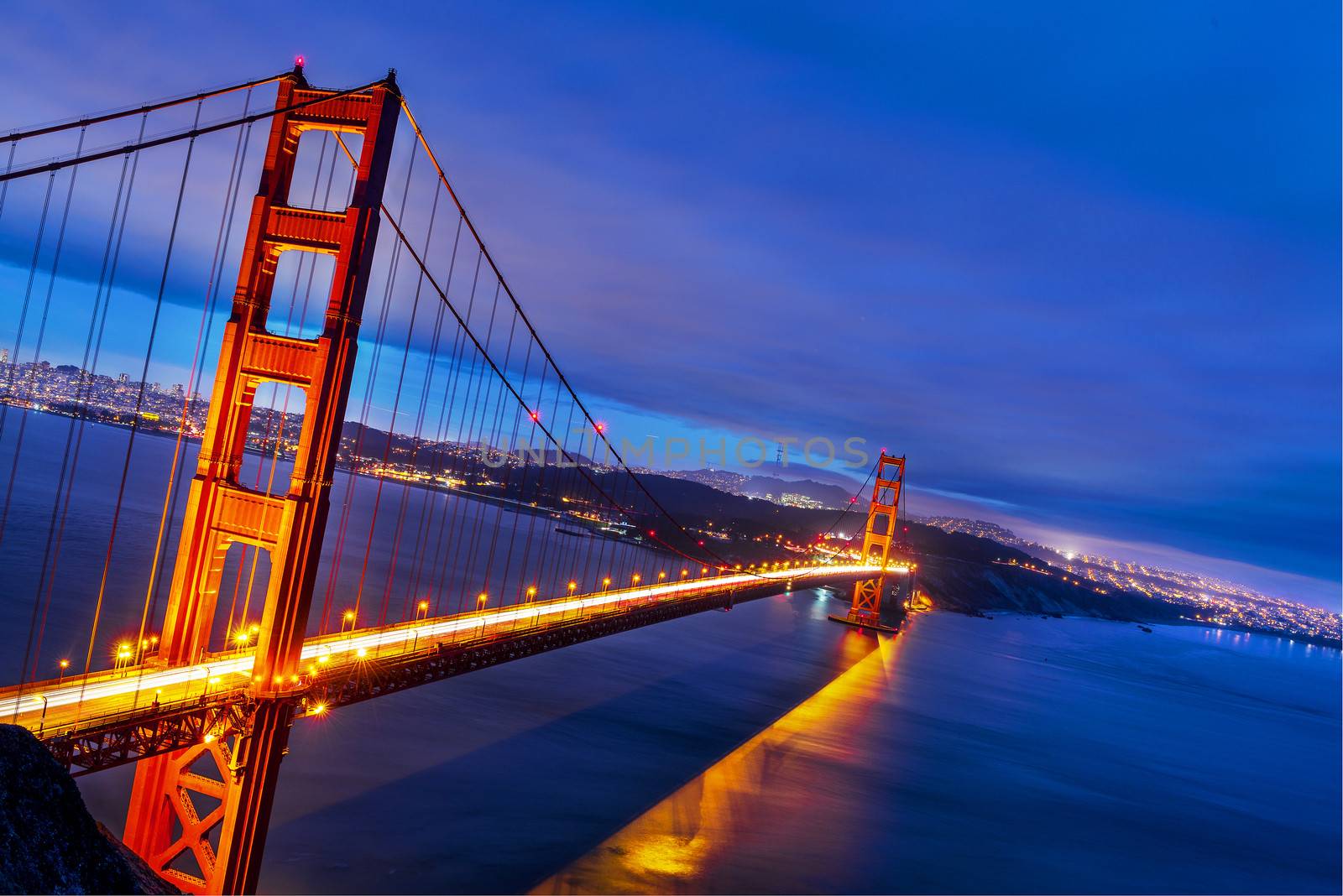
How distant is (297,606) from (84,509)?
178 ft

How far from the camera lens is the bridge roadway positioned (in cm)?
757

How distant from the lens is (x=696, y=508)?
138 metres

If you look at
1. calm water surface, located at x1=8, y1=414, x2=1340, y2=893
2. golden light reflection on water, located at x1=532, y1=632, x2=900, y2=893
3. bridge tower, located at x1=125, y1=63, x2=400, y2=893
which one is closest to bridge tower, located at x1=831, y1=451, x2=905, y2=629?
calm water surface, located at x1=8, y1=414, x2=1340, y2=893

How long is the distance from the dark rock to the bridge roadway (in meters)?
1.85

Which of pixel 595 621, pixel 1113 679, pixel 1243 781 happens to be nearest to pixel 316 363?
pixel 595 621

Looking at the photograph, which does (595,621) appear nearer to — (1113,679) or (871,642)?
(871,642)

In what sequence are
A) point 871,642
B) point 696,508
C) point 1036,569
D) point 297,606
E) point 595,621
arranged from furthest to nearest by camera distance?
1. point 696,508
2. point 1036,569
3. point 871,642
4. point 595,621
5. point 297,606

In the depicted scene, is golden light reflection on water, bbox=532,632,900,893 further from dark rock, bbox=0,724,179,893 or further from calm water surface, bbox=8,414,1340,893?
dark rock, bbox=0,724,179,893

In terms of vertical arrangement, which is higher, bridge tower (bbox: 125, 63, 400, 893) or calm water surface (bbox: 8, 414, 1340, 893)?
bridge tower (bbox: 125, 63, 400, 893)

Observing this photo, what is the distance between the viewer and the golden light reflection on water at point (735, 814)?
13.6 m

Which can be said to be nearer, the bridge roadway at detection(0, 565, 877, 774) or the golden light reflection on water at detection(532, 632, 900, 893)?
the bridge roadway at detection(0, 565, 877, 774)

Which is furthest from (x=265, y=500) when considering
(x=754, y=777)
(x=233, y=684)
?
(x=754, y=777)

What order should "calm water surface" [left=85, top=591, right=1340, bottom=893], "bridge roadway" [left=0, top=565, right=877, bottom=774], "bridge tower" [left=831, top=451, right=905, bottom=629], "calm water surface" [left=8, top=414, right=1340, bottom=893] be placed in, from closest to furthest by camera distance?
"bridge roadway" [left=0, top=565, right=877, bottom=774] < "calm water surface" [left=85, top=591, right=1340, bottom=893] < "calm water surface" [left=8, top=414, right=1340, bottom=893] < "bridge tower" [left=831, top=451, right=905, bottom=629]

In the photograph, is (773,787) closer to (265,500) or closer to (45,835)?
(265,500)
